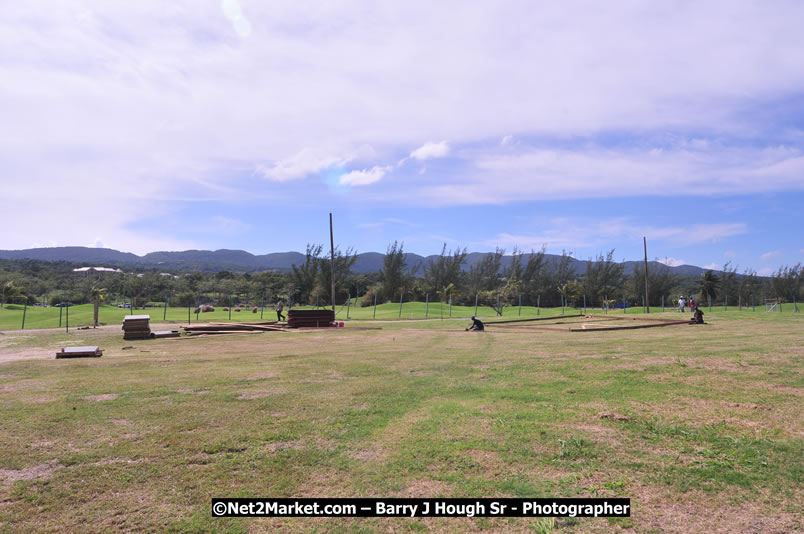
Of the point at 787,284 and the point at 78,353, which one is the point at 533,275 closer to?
the point at 787,284

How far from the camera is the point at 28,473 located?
15.7ft

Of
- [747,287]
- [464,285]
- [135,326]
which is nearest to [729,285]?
[747,287]

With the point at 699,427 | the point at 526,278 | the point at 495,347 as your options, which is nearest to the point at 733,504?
the point at 699,427

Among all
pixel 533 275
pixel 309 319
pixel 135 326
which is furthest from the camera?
pixel 533 275

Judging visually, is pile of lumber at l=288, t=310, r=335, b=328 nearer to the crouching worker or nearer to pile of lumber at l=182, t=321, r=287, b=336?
pile of lumber at l=182, t=321, r=287, b=336

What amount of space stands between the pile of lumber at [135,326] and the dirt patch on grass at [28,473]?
56.4 feet

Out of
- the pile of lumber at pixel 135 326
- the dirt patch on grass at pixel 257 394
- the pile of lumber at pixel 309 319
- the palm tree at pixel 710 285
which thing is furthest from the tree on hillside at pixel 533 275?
the dirt patch on grass at pixel 257 394

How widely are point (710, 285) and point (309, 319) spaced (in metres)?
54.7

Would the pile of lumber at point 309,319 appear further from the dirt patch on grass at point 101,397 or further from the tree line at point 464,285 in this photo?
the tree line at point 464,285

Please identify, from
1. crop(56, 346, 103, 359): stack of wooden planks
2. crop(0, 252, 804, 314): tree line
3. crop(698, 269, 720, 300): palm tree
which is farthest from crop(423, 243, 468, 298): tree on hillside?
crop(56, 346, 103, 359): stack of wooden planks

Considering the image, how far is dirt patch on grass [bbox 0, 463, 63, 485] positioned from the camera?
182 inches

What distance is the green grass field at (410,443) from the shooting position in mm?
3965

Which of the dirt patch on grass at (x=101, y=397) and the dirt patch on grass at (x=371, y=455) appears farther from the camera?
the dirt patch on grass at (x=101, y=397)

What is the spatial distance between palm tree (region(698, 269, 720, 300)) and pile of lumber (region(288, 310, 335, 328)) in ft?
172
